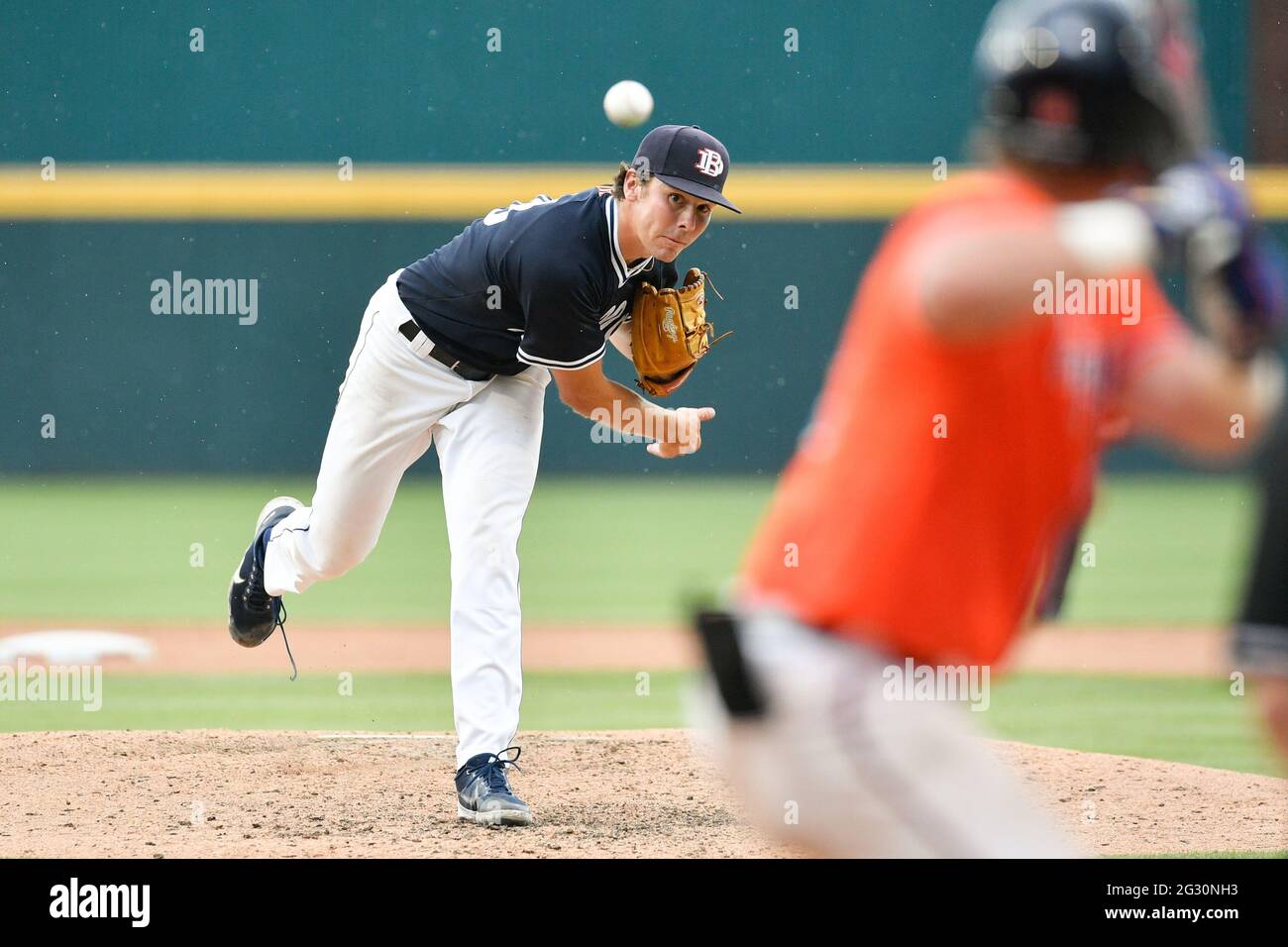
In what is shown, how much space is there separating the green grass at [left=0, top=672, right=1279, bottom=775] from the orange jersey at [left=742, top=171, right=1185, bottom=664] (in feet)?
11.7

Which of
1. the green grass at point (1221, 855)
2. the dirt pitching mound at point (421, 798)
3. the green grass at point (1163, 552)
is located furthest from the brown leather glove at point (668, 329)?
the green grass at point (1163, 552)

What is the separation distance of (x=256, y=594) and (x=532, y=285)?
162 centimetres

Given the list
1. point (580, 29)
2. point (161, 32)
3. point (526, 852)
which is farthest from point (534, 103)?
point (526, 852)

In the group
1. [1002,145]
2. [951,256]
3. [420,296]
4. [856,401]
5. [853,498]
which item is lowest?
[853,498]

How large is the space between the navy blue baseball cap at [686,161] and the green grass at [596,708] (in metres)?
2.39

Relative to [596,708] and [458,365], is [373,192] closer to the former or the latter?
[596,708]

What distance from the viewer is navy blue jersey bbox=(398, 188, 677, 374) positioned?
12.6 feet

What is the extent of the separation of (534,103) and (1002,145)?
10.6 metres

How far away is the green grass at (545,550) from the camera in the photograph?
26.1 feet

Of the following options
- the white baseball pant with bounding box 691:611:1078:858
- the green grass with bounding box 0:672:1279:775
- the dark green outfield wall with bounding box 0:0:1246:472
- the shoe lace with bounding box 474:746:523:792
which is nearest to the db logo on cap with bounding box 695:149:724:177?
the shoe lace with bounding box 474:746:523:792

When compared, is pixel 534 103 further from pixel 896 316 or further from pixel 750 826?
pixel 896 316

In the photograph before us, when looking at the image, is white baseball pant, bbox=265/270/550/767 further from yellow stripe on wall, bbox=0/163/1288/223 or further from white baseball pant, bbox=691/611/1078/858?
yellow stripe on wall, bbox=0/163/1288/223

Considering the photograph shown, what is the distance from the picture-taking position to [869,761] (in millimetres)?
1673

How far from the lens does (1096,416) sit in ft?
5.47
